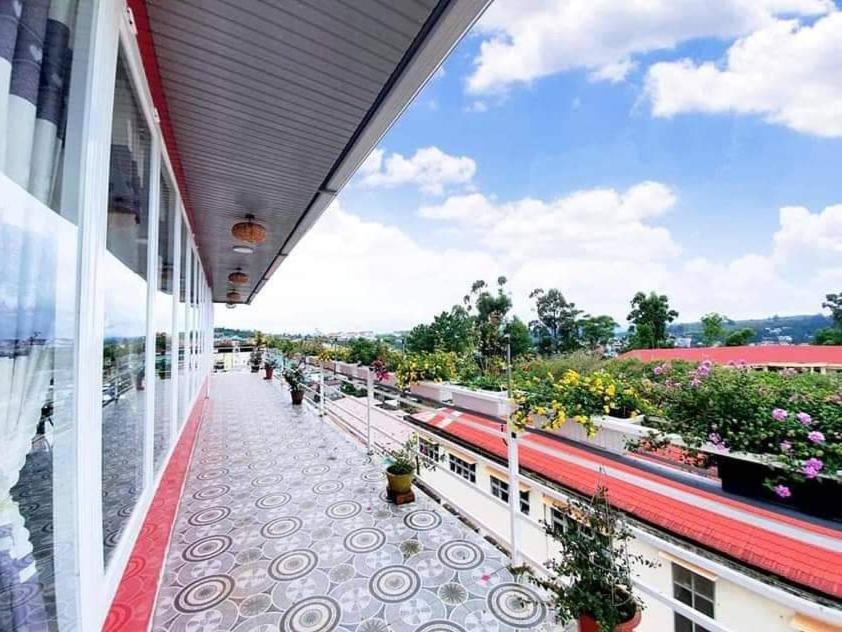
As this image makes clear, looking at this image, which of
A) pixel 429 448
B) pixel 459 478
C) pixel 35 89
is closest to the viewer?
pixel 35 89

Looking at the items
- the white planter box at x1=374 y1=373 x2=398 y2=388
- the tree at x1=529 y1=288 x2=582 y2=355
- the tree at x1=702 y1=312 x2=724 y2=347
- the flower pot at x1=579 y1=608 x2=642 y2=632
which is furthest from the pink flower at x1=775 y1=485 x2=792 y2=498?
the tree at x1=529 y1=288 x2=582 y2=355

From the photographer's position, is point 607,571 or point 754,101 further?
point 754,101

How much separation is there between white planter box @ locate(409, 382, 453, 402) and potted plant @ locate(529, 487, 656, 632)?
1.26 metres

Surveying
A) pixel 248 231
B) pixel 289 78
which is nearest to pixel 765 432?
pixel 289 78

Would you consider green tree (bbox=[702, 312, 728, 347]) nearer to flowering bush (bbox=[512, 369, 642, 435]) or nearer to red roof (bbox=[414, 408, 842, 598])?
red roof (bbox=[414, 408, 842, 598])

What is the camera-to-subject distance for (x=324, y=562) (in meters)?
2.04

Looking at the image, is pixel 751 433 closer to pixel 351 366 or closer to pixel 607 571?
pixel 607 571

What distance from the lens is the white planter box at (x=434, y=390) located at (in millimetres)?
2620

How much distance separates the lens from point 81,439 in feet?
2.98

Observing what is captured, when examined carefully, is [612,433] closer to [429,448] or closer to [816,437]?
[816,437]

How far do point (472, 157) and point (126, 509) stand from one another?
1174cm

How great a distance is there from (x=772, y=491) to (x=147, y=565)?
267 centimetres

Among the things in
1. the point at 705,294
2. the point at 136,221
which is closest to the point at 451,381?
the point at 136,221

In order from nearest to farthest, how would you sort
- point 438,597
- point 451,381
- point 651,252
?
point 438,597
point 451,381
point 651,252
